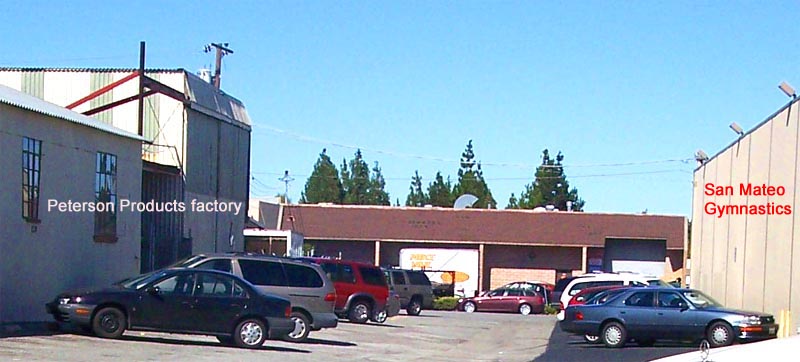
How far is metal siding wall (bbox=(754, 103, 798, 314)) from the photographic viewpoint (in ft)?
86.6

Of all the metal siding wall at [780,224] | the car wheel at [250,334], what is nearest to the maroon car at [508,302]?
the metal siding wall at [780,224]

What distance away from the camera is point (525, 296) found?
171 feet

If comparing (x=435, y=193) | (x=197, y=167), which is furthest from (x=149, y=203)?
(x=435, y=193)

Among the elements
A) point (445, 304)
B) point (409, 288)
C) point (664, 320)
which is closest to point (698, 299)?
point (664, 320)

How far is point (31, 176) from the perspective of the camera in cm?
2452

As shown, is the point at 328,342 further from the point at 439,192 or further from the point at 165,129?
the point at 439,192

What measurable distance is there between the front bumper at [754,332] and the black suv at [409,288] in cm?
1800

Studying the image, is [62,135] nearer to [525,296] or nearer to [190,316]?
[190,316]

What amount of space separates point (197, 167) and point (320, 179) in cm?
7914

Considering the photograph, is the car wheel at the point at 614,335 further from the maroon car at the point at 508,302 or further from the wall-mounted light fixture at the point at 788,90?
the maroon car at the point at 508,302

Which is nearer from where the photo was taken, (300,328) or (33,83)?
(300,328)

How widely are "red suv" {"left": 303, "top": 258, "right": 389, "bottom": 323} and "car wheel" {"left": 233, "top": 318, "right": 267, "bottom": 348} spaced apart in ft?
32.9

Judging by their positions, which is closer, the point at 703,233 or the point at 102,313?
the point at 102,313

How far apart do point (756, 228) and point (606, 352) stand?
306 inches
